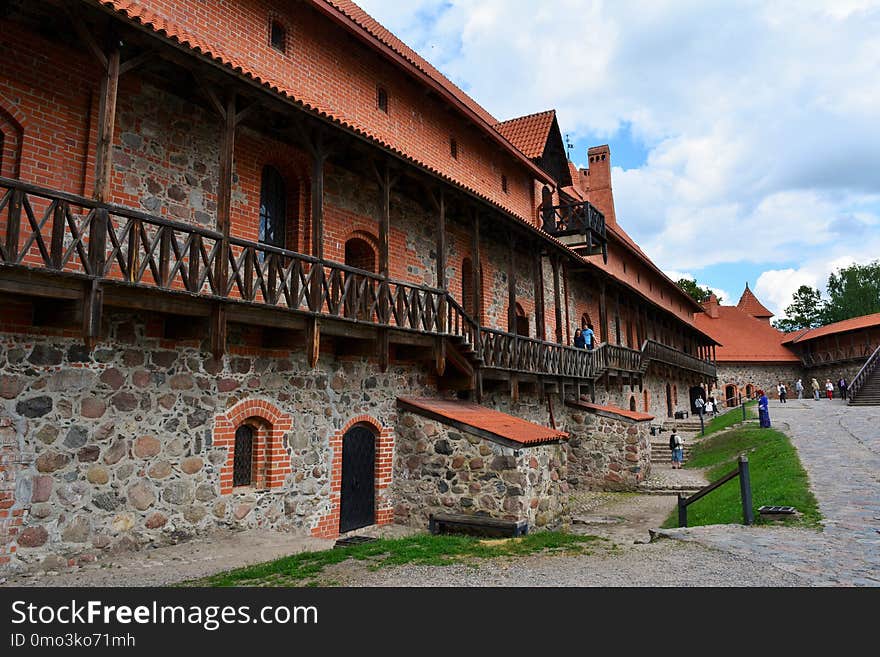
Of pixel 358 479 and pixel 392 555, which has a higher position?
pixel 358 479

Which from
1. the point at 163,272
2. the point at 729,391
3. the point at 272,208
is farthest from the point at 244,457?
the point at 729,391

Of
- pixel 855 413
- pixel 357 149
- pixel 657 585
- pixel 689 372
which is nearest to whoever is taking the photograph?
pixel 657 585

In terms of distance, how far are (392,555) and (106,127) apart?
5389 mm

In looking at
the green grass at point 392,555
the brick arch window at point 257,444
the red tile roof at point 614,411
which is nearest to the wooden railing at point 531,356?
the red tile roof at point 614,411

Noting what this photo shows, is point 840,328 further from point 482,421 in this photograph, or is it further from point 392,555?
point 392,555

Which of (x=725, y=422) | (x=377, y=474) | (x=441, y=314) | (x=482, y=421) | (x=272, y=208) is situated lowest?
(x=377, y=474)

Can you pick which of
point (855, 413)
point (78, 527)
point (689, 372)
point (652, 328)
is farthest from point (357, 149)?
point (689, 372)

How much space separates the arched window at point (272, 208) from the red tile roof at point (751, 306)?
53.2m

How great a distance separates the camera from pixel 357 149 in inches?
365

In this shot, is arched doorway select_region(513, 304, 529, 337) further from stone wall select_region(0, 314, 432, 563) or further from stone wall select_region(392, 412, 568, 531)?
stone wall select_region(0, 314, 432, 563)

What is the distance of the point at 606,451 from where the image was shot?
1689cm

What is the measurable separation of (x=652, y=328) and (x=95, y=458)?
2918 cm

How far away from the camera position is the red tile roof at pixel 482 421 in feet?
32.4
